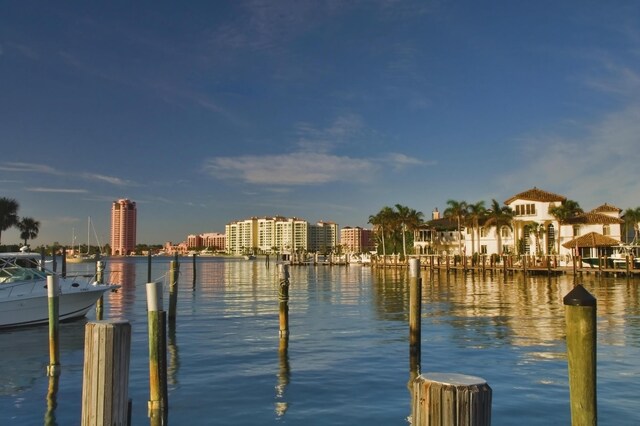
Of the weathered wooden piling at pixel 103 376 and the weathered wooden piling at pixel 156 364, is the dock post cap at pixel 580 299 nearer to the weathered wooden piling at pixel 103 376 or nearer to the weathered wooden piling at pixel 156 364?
the weathered wooden piling at pixel 103 376

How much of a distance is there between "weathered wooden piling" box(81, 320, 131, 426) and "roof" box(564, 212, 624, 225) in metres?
77.7

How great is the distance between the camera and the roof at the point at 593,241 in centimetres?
6569

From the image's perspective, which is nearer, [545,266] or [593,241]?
[545,266]

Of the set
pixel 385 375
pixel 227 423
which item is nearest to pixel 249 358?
pixel 385 375

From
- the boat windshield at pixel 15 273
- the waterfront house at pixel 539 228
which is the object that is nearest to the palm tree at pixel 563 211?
the waterfront house at pixel 539 228

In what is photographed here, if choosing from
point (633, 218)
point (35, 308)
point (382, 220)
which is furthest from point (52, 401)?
point (382, 220)

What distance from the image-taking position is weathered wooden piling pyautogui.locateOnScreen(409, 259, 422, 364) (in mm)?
15477

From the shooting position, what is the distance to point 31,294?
78.6ft

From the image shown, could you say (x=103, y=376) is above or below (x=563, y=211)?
below

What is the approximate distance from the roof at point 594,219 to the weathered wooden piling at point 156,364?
73282 millimetres

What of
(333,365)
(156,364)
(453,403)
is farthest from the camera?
(333,365)

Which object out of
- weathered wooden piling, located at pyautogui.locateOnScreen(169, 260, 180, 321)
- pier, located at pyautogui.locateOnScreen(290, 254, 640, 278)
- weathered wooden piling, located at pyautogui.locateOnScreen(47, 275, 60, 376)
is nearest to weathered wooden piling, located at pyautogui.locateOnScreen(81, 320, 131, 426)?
weathered wooden piling, located at pyautogui.locateOnScreen(47, 275, 60, 376)

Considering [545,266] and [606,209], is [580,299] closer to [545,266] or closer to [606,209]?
[545,266]

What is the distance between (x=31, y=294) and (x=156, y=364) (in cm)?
1569
